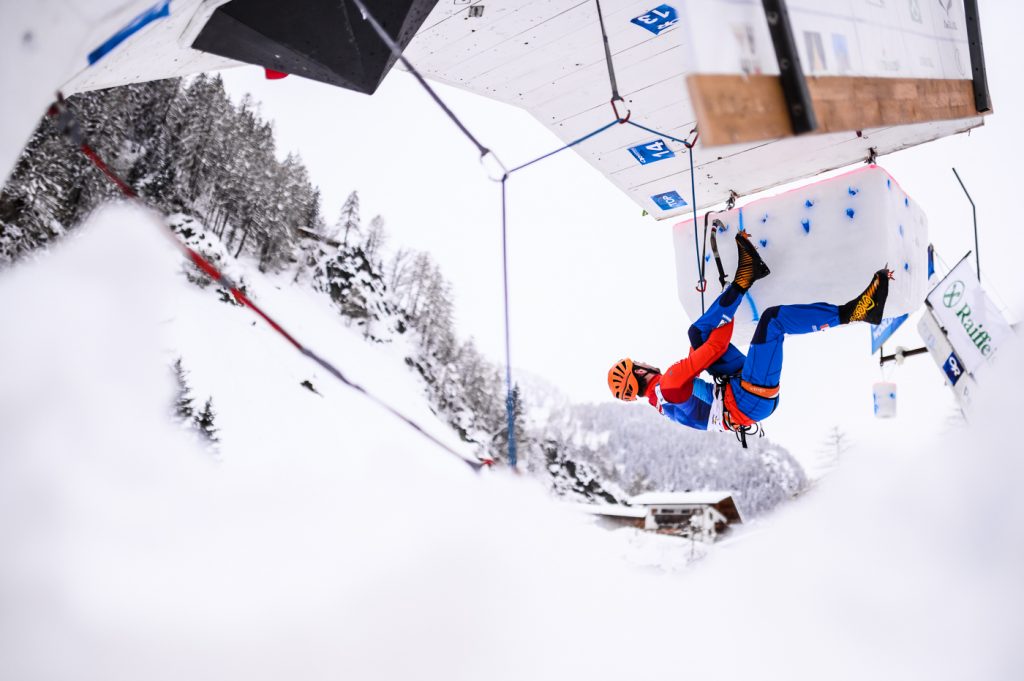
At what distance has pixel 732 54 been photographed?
1664mm

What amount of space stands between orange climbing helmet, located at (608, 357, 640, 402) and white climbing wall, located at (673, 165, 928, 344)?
0.90m

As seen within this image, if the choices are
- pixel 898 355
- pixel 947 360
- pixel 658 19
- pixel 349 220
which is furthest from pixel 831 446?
pixel 658 19

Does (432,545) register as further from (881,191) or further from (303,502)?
(881,191)

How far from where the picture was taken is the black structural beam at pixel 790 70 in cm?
173

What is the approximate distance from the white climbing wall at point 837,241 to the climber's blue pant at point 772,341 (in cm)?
33

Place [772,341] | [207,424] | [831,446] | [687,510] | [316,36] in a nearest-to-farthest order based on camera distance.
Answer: [316,36] → [772,341] → [207,424] → [687,510] → [831,446]

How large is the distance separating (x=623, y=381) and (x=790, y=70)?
3164 millimetres

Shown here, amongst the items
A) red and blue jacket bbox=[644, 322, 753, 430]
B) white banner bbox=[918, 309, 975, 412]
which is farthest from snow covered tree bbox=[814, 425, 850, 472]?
red and blue jacket bbox=[644, 322, 753, 430]

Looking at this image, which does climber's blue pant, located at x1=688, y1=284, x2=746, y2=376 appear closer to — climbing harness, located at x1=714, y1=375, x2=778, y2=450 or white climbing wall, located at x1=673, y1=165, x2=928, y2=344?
climbing harness, located at x1=714, y1=375, x2=778, y2=450

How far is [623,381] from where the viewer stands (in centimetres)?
471

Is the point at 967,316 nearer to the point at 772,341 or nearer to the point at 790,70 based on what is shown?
the point at 772,341

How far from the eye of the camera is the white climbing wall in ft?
12.7

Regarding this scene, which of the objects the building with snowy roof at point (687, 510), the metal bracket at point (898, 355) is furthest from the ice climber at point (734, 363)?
the building with snowy roof at point (687, 510)

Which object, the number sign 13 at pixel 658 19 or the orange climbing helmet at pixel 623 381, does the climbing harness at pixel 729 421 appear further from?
the number sign 13 at pixel 658 19
